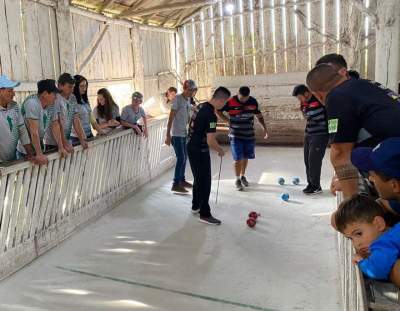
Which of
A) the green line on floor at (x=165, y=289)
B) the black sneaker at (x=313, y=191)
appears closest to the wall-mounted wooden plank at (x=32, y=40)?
the green line on floor at (x=165, y=289)

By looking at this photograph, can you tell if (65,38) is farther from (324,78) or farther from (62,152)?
(324,78)

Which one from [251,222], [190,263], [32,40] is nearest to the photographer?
[190,263]

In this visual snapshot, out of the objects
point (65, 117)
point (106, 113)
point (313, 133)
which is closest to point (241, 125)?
point (313, 133)

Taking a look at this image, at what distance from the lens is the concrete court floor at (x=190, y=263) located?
3045 mm

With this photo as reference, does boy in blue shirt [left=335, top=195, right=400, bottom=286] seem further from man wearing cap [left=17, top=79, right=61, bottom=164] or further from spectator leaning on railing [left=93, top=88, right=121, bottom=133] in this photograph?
spectator leaning on railing [left=93, top=88, right=121, bottom=133]

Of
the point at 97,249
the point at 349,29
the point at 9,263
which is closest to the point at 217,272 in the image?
the point at 97,249

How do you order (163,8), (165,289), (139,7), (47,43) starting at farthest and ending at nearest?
(139,7) → (163,8) → (47,43) → (165,289)

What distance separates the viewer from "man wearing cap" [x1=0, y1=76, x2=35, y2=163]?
357 centimetres

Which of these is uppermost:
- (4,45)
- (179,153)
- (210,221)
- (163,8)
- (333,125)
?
(163,8)

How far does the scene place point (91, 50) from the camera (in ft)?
25.0

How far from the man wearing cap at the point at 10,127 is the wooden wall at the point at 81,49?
7.75 ft

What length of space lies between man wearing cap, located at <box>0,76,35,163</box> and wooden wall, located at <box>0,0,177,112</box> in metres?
2.36

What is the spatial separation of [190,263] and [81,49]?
5250mm

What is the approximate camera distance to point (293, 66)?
9906 mm
